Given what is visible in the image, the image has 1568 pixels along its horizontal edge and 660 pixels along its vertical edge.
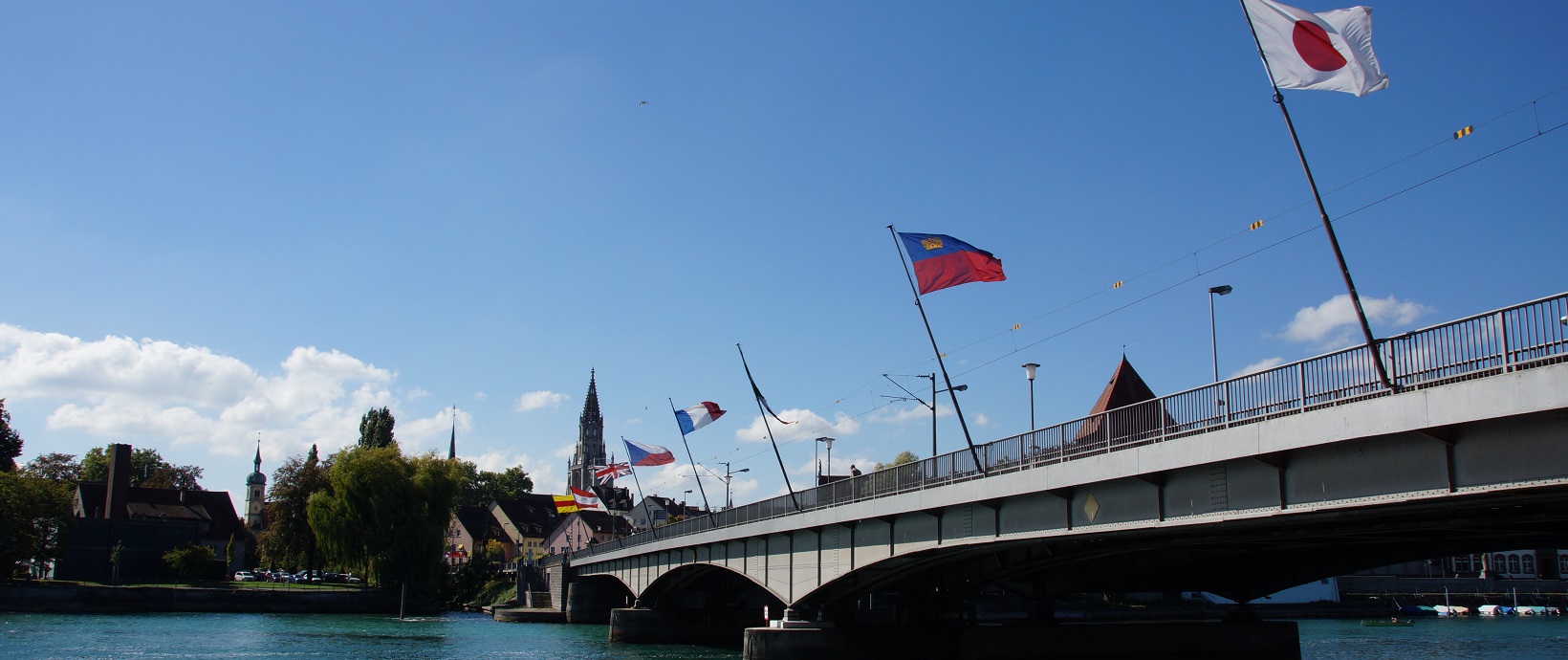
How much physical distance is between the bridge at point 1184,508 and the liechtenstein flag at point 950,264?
452 centimetres

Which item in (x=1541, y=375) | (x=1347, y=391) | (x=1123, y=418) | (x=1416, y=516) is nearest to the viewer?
(x=1541, y=375)

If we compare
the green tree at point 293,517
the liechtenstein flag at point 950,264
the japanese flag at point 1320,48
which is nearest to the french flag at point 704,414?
the liechtenstein flag at point 950,264

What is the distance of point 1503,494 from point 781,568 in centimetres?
3260

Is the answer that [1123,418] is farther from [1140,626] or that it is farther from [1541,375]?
[1140,626]

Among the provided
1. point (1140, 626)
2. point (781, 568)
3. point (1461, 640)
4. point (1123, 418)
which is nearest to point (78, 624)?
point (781, 568)

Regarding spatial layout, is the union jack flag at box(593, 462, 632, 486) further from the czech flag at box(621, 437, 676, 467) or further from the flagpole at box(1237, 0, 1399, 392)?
the flagpole at box(1237, 0, 1399, 392)

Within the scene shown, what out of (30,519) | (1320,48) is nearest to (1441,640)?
(1320,48)

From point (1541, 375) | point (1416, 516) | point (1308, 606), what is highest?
point (1541, 375)

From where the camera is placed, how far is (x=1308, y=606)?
106625 millimetres

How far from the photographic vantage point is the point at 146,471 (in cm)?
14588

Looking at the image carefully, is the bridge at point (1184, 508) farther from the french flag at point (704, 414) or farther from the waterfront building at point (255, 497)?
the waterfront building at point (255, 497)

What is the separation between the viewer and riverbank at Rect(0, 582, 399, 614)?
3226 inches

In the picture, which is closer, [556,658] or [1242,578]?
[1242,578]

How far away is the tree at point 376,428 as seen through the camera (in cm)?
13125
